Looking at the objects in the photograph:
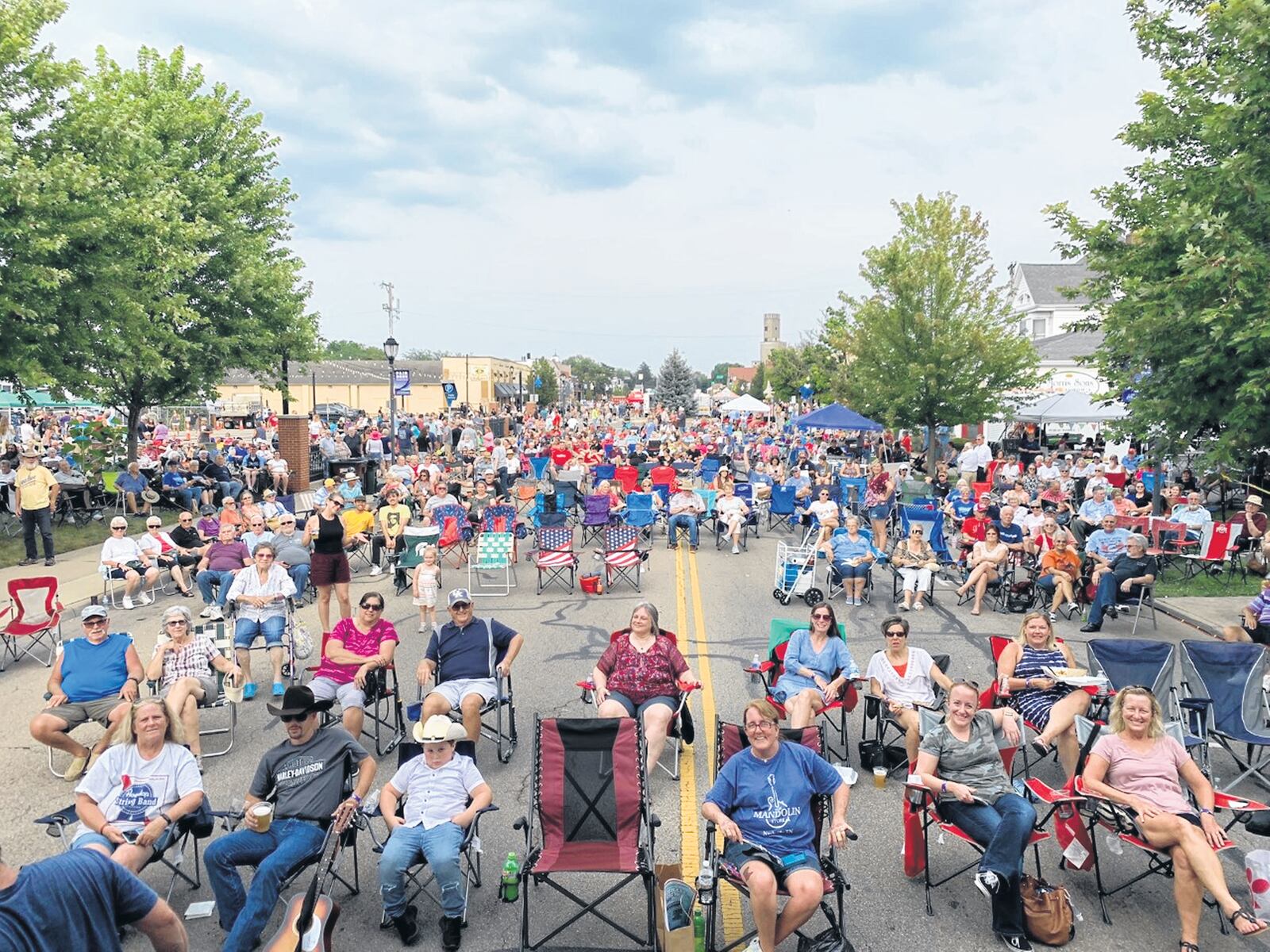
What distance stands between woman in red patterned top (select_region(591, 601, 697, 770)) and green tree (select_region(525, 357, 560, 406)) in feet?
294

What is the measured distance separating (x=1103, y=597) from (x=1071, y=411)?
15.5m

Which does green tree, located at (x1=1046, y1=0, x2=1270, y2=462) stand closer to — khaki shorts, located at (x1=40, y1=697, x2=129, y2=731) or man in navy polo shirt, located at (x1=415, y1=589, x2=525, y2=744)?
man in navy polo shirt, located at (x1=415, y1=589, x2=525, y2=744)

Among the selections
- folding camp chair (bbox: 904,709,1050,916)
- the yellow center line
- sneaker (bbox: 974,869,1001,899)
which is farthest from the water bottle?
sneaker (bbox: 974,869,1001,899)

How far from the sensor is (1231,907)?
168 inches

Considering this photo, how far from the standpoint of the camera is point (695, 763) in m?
6.54

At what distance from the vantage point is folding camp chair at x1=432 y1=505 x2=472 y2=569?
13.9m

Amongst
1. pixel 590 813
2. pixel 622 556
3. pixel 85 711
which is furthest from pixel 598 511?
pixel 590 813

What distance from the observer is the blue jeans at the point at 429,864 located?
439 cm

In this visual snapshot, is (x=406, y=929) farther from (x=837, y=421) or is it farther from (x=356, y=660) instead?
(x=837, y=421)

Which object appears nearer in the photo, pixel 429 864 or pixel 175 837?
pixel 429 864

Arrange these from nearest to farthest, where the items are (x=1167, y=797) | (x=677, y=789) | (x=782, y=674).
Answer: (x=1167, y=797) → (x=677, y=789) → (x=782, y=674)

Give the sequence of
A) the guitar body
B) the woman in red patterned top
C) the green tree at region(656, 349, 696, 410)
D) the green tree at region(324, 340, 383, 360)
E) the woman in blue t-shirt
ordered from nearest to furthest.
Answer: the guitar body → the woman in blue t-shirt → the woman in red patterned top → the green tree at region(656, 349, 696, 410) → the green tree at region(324, 340, 383, 360)

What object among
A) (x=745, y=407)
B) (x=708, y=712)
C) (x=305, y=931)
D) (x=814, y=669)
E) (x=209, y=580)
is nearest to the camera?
(x=305, y=931)

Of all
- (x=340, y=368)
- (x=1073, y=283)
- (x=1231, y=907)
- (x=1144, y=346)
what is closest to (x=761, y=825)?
(x=1231, y=907)
